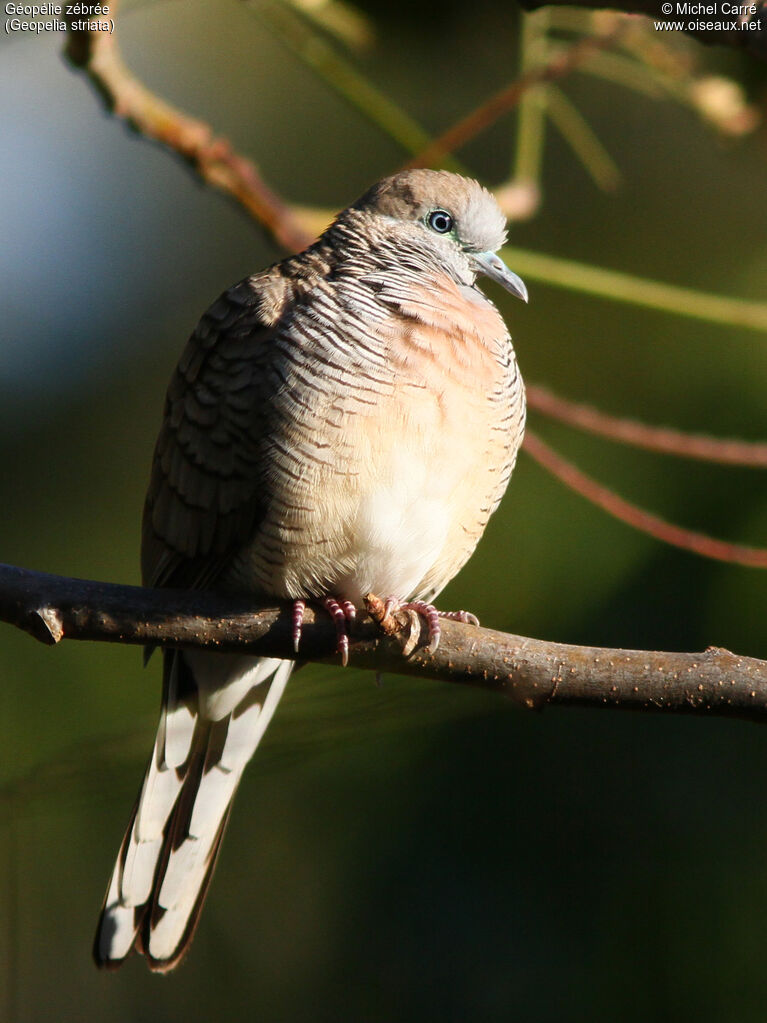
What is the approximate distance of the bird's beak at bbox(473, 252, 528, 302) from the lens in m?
3.29

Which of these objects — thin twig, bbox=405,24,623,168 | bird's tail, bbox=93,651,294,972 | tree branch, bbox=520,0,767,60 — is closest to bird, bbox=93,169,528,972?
bird's tail, bbox=93,651,294,972

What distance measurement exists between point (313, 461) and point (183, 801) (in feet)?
3.82

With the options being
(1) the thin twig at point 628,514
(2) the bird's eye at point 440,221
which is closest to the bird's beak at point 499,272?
(2) the bird's eye at point 440,221

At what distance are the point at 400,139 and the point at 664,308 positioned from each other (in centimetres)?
90

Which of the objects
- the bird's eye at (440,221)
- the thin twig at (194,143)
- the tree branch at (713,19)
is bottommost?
the tree branch at (713,19)

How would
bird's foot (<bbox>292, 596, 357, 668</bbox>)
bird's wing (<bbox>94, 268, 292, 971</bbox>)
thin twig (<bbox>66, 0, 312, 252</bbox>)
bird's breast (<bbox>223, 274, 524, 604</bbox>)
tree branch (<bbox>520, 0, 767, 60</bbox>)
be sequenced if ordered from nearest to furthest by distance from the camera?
tree branch (<bbox>520, 0, 767, 60</bbox>) < bird's foot (<bbox>292, 596, 357, 668</bbox>) < bird's breast (<bbox>223, 274, 524, 604</bbox>) < bird's wing (<bbox>94, 268, 292, 971</bbox>) < thin twig (<bbox>66, 0, 312, 252</bbox>)

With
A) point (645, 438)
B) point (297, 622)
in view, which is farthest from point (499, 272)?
point (297, 622)

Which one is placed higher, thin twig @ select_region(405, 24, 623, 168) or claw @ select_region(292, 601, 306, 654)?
thin twig @ select_region(405, 24, 623, 168)

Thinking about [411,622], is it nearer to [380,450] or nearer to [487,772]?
[380,450]

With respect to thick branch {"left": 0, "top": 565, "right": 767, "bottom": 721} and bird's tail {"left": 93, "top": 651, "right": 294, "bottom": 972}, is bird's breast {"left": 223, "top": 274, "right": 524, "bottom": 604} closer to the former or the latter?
thick branch {"left": 0, "top": 565, "right": 767, "bottom": 721}

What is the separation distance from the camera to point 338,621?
2.58 metres

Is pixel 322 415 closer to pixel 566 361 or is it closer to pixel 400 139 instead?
pixel 400 139

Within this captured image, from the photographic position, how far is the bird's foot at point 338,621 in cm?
252

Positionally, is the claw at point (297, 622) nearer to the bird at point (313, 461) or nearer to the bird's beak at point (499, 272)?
the bird at point (313, 461)
